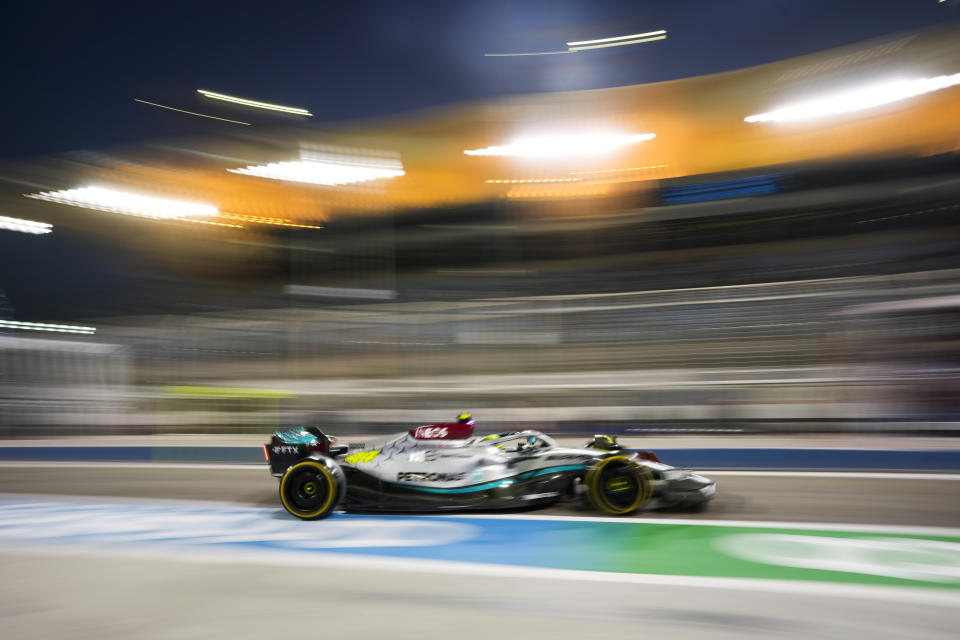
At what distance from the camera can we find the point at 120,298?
25.8 metres

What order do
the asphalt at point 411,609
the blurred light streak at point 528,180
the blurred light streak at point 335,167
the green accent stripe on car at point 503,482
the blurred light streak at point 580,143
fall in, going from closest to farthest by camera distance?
the asphalt at point 411,609 → the green accent stripe on car at point 503,482 → the blurred light streak at point 580,143 → the blurred light streak at point 528,180 → the blurred light streak at point 335,167

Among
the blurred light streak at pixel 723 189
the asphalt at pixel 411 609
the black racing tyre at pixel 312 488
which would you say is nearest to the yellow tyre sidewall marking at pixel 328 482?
the black racing tyre at pixel 312 488

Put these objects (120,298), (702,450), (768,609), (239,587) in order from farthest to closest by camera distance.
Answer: (120,298) < (702,450) < (239,587) < (768,609)

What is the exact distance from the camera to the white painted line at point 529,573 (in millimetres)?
2986

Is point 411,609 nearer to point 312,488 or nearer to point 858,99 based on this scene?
point 312,488

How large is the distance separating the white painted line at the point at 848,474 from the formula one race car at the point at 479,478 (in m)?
1.96

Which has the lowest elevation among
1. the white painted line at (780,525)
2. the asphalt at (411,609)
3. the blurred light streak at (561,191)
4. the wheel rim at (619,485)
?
the white painted line at (780,525)

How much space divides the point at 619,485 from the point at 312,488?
2.20m

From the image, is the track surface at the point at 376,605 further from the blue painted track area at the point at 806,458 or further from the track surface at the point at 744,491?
the blue painted track area at the point at 806,458

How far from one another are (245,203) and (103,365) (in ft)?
52.4

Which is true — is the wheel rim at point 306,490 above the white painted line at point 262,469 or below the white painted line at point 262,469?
above

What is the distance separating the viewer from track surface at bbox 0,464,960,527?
4.53 meters

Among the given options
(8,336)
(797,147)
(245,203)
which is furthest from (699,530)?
(245,203)

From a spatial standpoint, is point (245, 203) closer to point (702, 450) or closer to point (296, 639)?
point (702, 450)
